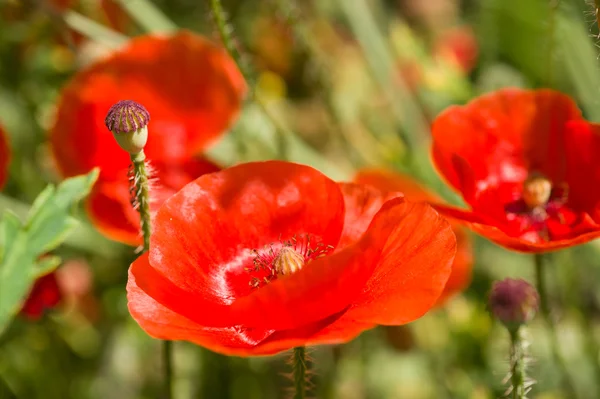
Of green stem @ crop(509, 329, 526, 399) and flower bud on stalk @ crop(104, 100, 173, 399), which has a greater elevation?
flower bud on stalk @ crop(104, 100, 173, 399)

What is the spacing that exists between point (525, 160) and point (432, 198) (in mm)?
302

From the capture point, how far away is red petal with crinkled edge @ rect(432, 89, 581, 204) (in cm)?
150

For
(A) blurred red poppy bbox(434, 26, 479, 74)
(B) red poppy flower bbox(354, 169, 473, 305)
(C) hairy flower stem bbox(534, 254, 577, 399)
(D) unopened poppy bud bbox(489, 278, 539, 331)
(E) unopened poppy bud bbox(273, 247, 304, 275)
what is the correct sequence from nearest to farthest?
1. (D) unopened poppy bud bbox(489, 278, 539, 331)
2. (E) unopened poppy bud bbox(273, 247, 304, 275)
3. (C) hairy flower stem bbox(534, 254, 577, 399)
4. (B) red poppy flower bbox(354, 169, 473, 305)
5. (A) blurred red poppy bbox(434, 26, 479, 74)

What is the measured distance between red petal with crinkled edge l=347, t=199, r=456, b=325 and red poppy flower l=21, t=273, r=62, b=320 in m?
0.72

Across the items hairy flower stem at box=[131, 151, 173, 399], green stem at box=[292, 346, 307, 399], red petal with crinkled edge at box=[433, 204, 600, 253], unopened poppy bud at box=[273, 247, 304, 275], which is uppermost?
hairy flower stem at box=[131, 151, 173, 399]

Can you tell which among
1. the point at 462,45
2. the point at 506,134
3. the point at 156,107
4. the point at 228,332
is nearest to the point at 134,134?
the point at 228,332

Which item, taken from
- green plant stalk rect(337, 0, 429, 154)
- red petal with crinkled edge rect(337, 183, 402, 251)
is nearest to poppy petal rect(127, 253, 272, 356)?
red petal with crinkled edge rect(337, 183, 402, 251)

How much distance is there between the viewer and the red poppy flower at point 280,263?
1.07m

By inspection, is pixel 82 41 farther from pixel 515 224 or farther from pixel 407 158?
pixel 515 224

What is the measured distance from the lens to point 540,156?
1.61 meters

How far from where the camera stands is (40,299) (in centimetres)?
165

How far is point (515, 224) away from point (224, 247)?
21.6 inches

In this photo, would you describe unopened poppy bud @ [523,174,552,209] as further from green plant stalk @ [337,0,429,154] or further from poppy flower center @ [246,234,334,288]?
green plant stalk @ [337,0,429,154]

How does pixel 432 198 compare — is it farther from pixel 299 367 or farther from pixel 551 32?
pixel 299 367
